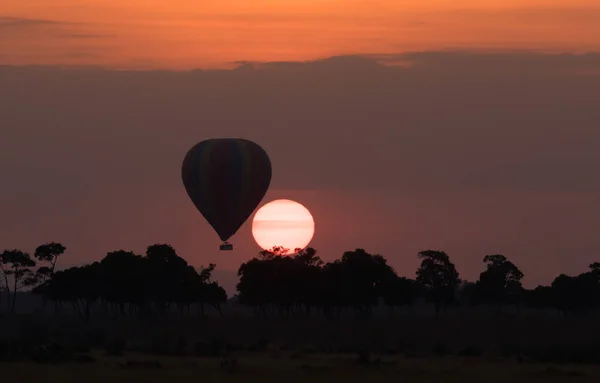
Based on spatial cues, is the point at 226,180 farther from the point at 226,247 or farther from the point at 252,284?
the point at 252,284

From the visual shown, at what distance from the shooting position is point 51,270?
130 metres

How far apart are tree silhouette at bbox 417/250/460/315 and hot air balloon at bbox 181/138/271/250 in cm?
4851

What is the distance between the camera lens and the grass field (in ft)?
178

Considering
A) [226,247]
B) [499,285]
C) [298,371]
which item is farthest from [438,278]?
[298,371]

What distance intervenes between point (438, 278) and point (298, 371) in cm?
8508

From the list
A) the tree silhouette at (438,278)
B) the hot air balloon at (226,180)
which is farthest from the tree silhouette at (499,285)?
the hot air balloon at (226,180)

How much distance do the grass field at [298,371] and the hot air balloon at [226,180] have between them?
27752 millimetres

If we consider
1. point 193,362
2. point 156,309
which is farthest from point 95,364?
point 156,309

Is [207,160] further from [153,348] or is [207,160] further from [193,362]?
[193,362]

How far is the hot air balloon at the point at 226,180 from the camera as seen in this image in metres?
93.7

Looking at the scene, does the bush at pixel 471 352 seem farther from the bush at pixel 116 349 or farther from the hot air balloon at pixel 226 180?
the hot air balloon at pixel 226 180

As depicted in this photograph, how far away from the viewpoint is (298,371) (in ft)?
192

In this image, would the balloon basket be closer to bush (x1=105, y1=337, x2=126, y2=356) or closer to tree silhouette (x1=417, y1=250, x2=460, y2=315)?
bush (x1=105, y1=337, x2=126, y2=356)

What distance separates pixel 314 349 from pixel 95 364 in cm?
1934
